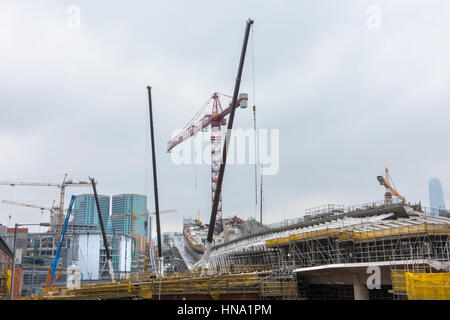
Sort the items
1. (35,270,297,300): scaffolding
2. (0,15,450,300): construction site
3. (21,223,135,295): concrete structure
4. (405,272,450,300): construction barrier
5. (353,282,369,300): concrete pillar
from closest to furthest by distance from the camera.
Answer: (405,272,450,300): construction barrier, (0,15,450,300): construction site, (353,282,369,300): concrete pillar, (35,270,297,300): scaffolding, (21,223,135,295): concrete structure

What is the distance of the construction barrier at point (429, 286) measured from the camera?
71.4 ft

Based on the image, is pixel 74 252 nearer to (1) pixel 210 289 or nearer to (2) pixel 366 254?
(1) pixel 210 289

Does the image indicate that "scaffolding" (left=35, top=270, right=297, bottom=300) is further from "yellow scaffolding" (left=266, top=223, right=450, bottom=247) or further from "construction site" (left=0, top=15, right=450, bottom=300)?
"yellow scaffolding" (left=266, top=223, right=450, bottom=247)

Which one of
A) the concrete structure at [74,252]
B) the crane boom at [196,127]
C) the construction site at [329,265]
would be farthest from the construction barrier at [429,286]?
the concrete structure at [74,252]

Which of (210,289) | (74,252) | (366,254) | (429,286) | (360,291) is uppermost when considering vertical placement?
(366,254)

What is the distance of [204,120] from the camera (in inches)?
A: 4449

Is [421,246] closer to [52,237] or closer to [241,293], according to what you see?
[241,293]

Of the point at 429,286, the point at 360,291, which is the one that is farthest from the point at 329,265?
the point at 429,286

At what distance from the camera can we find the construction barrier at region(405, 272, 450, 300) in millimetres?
21766

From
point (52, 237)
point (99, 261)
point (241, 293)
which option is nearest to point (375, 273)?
point (241, 293)

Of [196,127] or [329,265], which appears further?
[196,127]

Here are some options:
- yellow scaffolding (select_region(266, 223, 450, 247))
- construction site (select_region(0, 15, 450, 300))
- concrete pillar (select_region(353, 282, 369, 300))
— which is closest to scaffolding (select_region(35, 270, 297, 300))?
construction site (select_region(0, 15, 450, 300))

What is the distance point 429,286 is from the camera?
2206 cm
